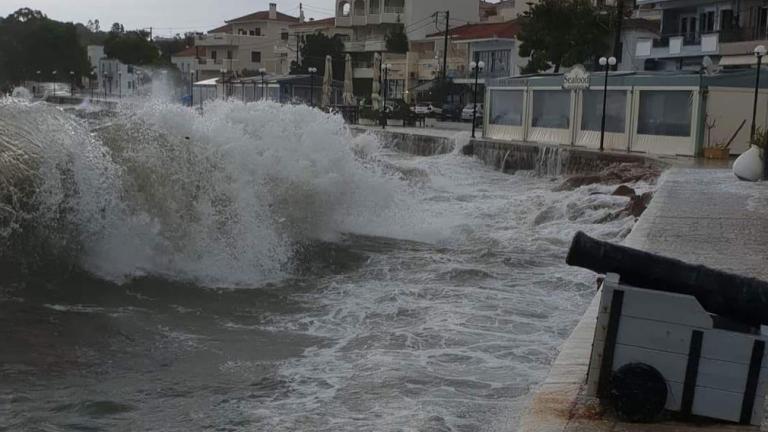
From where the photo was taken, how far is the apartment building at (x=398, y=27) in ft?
213

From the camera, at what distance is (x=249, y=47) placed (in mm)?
92062

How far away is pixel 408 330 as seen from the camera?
8.59 metres

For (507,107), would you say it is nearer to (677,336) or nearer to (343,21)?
(677,336)

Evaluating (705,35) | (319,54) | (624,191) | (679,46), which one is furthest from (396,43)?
(624,191)

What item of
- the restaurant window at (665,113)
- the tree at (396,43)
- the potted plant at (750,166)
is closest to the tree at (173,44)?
the tree at (396,43)

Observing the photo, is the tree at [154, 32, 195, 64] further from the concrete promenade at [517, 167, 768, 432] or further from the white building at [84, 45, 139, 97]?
the concrete promenade at [517, 167, 768, 432]

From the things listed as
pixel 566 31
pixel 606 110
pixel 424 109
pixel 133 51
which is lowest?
pixel 424 109

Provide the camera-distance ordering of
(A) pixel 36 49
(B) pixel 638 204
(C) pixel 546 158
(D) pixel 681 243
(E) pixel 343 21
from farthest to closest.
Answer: (A) pixel 36 49
(E) pixel 343 21
(C) pixel 546 158
(B) pixel 638 204
(D) pixel 681 243

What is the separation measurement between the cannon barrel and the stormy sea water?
1.66m

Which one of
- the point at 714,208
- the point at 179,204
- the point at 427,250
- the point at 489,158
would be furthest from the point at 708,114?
the point at 179,204

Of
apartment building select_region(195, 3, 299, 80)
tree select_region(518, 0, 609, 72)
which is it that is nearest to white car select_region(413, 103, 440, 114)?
tree select_region(518, 0, 609, 72)

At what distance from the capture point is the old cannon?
4273 millimetres

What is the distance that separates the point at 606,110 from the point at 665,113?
230 cm

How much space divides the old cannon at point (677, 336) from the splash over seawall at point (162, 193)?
22.7ft
